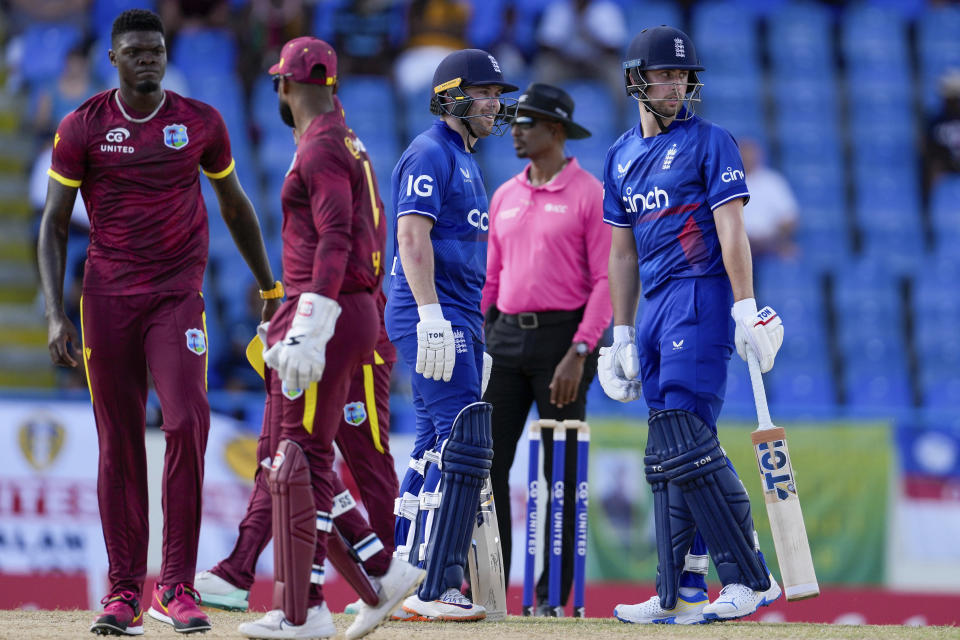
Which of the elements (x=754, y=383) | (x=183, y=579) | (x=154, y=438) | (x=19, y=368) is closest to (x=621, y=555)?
(x=154, y=438)

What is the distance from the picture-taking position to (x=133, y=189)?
17.3ft

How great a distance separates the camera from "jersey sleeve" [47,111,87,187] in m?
5.23

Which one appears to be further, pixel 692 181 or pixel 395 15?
pixel 395 15

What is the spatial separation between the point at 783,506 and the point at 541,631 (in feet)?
3.56

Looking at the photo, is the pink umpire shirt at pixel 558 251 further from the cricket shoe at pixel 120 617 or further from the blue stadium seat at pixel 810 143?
the blue stadium seat at pixel 810 143

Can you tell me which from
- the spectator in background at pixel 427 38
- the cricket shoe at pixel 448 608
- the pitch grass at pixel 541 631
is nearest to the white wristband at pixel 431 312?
the cricket shoe at pixel 448 608

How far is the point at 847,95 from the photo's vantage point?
14.8m

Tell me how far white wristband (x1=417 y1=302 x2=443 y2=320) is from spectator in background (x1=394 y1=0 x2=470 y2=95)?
337 inches

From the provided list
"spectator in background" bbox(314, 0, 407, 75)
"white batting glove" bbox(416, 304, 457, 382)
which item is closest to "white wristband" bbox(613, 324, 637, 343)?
"white batting glove" bbox(416, 304, 457, 382)

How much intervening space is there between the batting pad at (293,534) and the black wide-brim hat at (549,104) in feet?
10.9

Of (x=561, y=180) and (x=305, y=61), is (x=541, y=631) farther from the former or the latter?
(x=561, y=180)

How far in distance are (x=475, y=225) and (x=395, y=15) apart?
8.69m

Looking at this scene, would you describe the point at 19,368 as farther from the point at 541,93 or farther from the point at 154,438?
the point at 541,93

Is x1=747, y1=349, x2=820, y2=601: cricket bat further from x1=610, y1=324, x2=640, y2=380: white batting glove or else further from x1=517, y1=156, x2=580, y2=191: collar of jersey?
x1=517, y1=156, x2=580, y2=191: collar of jersey
